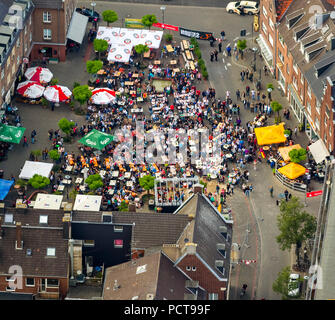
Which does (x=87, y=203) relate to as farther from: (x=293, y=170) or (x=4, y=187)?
(x=293, y=170)

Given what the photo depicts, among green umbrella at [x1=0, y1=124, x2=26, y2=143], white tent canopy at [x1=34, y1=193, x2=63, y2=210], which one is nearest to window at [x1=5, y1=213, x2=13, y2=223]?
white tent canopy at [x1=34, y1=193, x2=63, y2=210]

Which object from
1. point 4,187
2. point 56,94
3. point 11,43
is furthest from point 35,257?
point 11,43

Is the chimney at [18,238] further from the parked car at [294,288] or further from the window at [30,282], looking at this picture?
the parked car at [294,288]

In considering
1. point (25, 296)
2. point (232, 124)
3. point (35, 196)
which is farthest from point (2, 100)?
point (25, 296)

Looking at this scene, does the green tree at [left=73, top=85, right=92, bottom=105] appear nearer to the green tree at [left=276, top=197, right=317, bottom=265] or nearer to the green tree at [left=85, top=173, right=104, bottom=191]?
the green tree at [left=85, top=173, right=104, bottom=191]

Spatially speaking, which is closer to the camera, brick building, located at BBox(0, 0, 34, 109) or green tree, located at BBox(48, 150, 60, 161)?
green tree, located at BBox(48, 150, 60, 161)

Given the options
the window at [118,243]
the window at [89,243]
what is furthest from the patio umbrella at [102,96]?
the window at [118,243]
